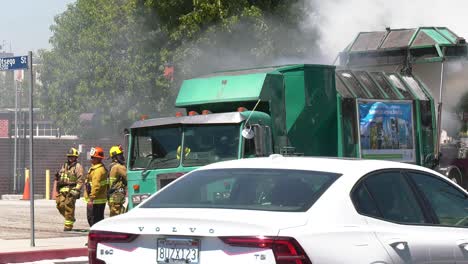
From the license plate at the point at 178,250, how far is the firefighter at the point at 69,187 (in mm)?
12832

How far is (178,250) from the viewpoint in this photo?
6090 mm

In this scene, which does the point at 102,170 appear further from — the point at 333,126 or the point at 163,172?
the point at 333,126

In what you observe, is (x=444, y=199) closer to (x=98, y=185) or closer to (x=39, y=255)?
(x=39, y=255)

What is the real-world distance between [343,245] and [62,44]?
157 feet

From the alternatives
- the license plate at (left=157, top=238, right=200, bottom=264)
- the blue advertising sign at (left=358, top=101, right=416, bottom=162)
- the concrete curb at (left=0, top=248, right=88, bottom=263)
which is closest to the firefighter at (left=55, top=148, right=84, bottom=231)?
the concrete curb at (left=0, top=248, right=88, bottom=263)

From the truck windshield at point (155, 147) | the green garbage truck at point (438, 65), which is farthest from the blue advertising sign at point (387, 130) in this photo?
the truck windshield at point (155, 147)

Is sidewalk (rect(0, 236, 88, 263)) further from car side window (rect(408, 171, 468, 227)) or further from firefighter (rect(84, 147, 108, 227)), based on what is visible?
car side window (rect(408, 171, 468, 227))

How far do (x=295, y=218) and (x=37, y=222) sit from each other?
53.8ft

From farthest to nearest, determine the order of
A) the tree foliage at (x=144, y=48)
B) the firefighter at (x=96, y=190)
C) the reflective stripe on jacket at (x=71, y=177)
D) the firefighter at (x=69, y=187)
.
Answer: the tree foliage at (x=144, y=48) < the reflective stripe on jacket at (x=71, y=177) < the firefighter at (x=69, y=187) < the firefighter at (x=96, y=190)

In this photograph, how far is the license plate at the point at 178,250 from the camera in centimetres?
605

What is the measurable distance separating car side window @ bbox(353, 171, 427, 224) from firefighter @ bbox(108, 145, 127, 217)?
34.7ft

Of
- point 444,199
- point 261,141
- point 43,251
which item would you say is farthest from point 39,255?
point 444,199

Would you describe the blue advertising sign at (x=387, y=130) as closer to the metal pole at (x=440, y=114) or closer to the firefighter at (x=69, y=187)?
the metal pole at (x=440, y=114)

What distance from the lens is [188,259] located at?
6066 millimetres
